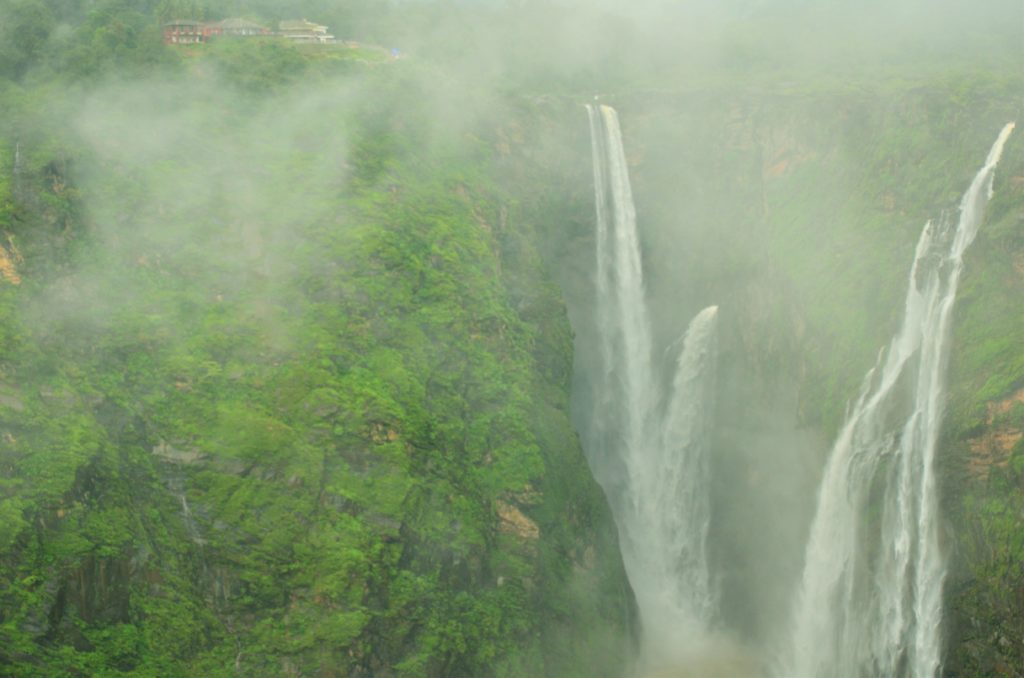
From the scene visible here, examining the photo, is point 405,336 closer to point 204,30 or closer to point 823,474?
point 823,474

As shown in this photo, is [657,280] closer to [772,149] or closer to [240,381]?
[772,149]

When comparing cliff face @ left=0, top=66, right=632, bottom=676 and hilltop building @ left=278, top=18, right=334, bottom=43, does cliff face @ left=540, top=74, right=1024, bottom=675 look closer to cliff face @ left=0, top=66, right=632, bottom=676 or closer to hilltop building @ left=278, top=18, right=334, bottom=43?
cliff face @ left=0, top=66, right=632, bottom=676

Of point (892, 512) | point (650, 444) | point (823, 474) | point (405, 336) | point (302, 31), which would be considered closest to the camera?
point (892, 512)

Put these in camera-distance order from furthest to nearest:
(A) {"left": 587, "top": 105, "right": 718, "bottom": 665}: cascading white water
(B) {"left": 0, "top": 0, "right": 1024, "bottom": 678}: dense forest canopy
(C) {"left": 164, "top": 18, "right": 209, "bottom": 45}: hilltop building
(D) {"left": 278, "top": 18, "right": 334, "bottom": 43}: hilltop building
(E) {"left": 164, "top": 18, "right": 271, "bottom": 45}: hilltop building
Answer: (D) {"left": 278, "top": 18, "right": 334, "bottom": 43}: hilltop building < (E) {"left": 164, "top": 18, "right": 271, "bottom": 45}: hilltop building < (C) {"left": 164, "top": 18, "right": 209, "bottom": 45}: hilltop building < (A) {"left": 587, "top": 105, "right": 718, "bottom": 665}: cascading white water < (B) {"left": 0, "top": 0, "right": 1024, "bottom": 678}: dense forest canopy

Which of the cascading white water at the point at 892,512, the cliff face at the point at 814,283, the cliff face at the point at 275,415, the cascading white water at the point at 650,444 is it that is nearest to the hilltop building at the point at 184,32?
the cliff face at the point at 275,415

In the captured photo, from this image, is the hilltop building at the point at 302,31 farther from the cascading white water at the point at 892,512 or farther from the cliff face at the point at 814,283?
the cascading white water at the point at 892,512

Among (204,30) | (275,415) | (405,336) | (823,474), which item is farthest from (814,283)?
(204,30)

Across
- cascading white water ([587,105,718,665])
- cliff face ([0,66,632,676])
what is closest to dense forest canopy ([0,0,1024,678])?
cliff face ([0,66,632,676])
